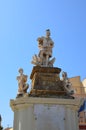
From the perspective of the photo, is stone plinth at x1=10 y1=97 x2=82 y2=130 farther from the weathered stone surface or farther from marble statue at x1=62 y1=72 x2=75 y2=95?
the weathered stone surface

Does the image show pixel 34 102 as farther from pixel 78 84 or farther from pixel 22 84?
pixel 78 84

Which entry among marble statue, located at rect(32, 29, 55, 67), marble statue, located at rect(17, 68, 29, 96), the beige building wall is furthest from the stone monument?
the beige building wall

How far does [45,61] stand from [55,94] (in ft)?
7.05

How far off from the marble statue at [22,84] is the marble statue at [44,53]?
896 mm

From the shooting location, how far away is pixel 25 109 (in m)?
11.9

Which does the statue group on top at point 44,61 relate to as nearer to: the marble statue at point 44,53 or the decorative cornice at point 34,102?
the marble statue at point 44,53

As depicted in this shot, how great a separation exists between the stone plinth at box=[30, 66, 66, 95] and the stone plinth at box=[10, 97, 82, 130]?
1.59 ft

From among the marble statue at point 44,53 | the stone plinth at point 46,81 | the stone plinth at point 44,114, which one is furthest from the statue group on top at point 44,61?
the stone plinth at point 44,114

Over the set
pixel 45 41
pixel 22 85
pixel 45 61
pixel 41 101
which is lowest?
pixel 41 101

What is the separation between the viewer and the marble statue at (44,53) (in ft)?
44.9

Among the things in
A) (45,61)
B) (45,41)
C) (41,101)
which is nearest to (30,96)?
(41,101)

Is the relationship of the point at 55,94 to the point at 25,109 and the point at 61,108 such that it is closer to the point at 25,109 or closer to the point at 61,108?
the point at 61,108

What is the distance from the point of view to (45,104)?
39.2ft

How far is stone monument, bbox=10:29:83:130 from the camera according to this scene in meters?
11.7
